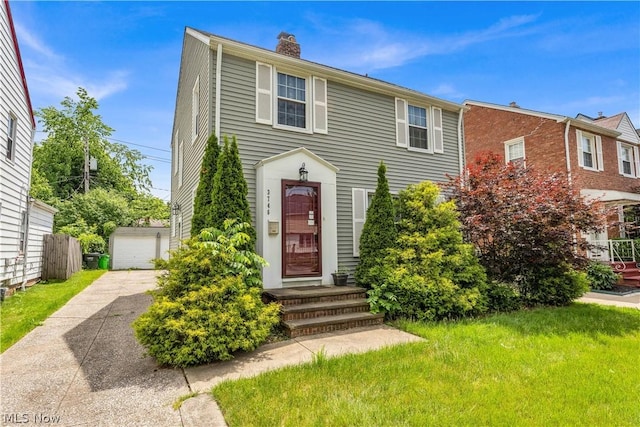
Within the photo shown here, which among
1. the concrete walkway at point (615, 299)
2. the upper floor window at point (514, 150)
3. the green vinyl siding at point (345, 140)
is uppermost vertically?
the upper floor window at point (514, 150)

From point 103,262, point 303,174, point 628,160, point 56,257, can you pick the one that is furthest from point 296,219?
point 628,160

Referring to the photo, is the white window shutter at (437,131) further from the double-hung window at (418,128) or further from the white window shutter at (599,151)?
the white window shutter at (599,151)

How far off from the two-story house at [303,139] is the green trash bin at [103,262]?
1149 centimetres

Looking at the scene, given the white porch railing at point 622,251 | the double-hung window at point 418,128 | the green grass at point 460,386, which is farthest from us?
the white porch railing at point 622,251

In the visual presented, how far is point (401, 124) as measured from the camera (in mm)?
9172

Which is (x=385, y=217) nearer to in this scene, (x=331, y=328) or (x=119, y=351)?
(x=331, y=328)

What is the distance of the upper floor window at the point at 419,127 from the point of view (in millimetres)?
9171

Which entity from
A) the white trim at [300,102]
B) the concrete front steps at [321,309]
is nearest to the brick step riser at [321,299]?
the concrete front steps at [321,309]

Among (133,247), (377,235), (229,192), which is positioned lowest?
(133,247)

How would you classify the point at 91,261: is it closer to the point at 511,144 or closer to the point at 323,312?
the point at 323,312

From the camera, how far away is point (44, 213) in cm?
1148

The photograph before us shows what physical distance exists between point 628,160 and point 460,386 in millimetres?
17820

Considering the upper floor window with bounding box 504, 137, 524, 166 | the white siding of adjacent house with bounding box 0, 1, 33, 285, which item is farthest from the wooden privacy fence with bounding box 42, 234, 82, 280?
the upper floor window with bounding box 504, 137, 524, 166

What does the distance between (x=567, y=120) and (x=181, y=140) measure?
13.8 meters
